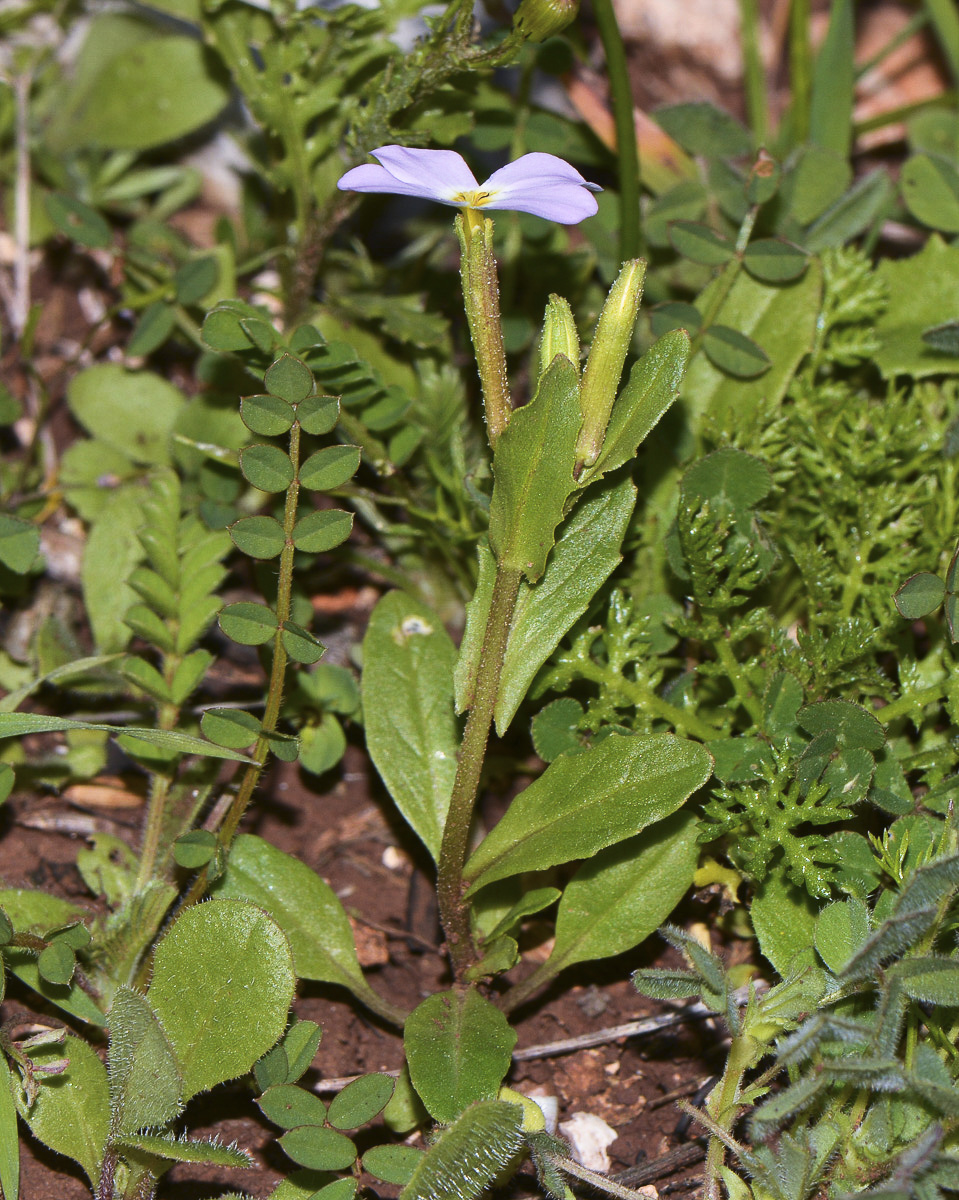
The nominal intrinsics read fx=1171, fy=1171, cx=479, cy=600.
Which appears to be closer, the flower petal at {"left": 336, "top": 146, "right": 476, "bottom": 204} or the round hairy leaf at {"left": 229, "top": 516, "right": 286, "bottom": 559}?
the flower petal at {"left": 336, "top": 146, "right": 476, "bottom": 204}

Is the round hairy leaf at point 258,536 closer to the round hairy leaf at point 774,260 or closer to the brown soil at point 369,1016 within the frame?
the brown soil at point 369,1016

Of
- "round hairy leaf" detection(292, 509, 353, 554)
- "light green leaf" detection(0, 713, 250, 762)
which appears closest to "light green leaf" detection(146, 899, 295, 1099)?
"light green leaf" detection(0, 713, 250, 762)

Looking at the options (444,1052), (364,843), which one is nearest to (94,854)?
(364,843)

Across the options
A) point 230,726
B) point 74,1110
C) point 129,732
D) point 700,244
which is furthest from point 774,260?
point 74,1110

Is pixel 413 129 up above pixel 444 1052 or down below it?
above

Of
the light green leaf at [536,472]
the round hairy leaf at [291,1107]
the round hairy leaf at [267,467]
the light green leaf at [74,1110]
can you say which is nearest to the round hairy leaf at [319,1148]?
the round hairy leaf at [291,1107]

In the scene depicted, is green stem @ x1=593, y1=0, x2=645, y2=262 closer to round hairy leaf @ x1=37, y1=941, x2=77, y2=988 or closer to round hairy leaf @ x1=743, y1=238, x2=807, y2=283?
round hairy leaf @ x1=743, y1=238, x2=807, y2=283

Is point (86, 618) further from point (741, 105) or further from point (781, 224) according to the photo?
point (741, 105)

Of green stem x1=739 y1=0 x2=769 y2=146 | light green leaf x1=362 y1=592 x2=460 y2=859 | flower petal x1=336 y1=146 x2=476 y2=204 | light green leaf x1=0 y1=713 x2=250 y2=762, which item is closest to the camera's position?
flower petal x1=336 y1=146 x2=476 y2=204
